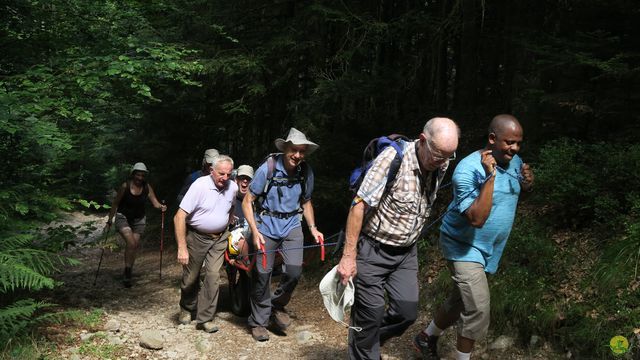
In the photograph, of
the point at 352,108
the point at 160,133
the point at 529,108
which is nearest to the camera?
the point at 529,108

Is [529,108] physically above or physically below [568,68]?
below

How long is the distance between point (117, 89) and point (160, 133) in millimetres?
7389

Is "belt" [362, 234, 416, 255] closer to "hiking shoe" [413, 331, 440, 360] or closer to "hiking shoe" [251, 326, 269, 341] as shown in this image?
"hiking shoe" [413, 331, 440, 360]

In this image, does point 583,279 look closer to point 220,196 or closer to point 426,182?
→ point 426,182

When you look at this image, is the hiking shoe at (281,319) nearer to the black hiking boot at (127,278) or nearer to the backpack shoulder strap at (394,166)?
the backpack shoulder strap at (394,166)

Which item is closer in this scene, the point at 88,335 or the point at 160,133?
the point at 88,335

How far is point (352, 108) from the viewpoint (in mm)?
10227

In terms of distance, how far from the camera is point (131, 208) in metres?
9.26

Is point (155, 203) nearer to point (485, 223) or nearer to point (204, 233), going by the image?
point (204, 233)

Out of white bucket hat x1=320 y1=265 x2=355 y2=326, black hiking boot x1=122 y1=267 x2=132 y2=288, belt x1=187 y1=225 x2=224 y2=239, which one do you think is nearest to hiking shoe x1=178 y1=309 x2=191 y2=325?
belt x1=187 y1=225 x2=224 y2=239

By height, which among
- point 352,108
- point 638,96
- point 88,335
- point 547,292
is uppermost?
point 638,96

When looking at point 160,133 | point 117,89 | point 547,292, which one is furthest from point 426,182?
point 160,133

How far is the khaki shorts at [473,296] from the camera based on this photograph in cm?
425

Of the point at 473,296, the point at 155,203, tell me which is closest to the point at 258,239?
the point at 473,296
